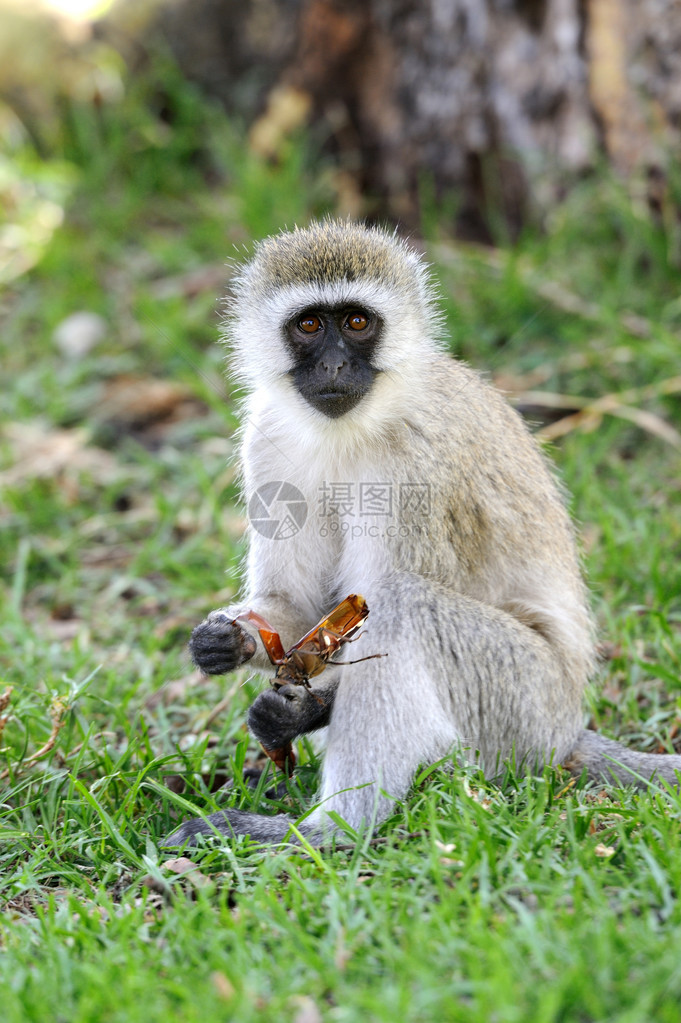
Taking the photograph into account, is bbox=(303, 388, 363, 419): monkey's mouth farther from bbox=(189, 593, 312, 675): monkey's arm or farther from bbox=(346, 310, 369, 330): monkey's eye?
bbox=(189, 593, 312, 675): monkey's arm

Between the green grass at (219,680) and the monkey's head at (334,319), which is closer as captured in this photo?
the green grass at (219,680)

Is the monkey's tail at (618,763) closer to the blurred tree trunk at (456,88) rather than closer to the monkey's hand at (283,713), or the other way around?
the monkey's hand at (283,713)

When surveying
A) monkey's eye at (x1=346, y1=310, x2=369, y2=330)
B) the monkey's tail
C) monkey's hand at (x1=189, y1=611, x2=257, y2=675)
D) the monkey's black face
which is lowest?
the monkey's tail

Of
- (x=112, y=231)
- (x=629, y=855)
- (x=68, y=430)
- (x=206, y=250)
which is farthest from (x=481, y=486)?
(x=112, y=231)

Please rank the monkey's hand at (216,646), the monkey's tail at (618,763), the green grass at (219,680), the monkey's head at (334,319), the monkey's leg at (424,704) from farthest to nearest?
1. the monkey's head at (334,319)
2. the monkey's hand at (216,646)
3. the monkey's tail at (618,763)
4. the monkey's leg at (424,704)
5. the green grass at (219,680)

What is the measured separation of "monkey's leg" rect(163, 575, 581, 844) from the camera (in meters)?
3.50

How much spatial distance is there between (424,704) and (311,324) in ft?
5.11

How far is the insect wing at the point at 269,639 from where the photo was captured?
386cm

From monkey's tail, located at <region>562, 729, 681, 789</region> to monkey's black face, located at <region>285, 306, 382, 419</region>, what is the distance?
1.62m

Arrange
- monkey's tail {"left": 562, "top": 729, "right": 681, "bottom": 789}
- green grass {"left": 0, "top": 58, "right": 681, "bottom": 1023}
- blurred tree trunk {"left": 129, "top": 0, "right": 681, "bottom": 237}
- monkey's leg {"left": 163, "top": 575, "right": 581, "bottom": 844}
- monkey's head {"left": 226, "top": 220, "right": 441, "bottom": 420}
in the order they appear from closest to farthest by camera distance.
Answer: green grass {"left": 0, "top": 58, "right": 681, "bottom": 1023}
monkey's leg {"left": 163, "top": 575, "right": 581, "bottom": 844}
monkey's tail {"left": 562, "top": 729, "right": 681, "bottom": 789}
monkey's head {"left": 226, "top": 220, "right": 441, "bottom": 420}
blurred tree trunk {"left": 129, "top": 0, "right": 681, "bottom": 237}

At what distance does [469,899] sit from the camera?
2.74m

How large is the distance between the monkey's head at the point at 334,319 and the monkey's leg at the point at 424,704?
83cm

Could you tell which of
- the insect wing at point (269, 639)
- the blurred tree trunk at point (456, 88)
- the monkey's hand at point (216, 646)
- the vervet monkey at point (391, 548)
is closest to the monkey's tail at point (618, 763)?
the vervet monkey at point (391, 548)

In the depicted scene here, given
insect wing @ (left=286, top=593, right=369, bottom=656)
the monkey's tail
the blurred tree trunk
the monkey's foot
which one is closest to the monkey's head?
insect wing @ (left=286, top=593, right=369, bottom=656)
